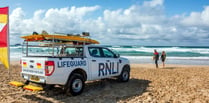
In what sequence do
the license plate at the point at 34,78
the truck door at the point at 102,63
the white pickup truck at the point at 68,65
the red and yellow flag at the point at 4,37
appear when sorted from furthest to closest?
the truck door at the point at 102,63
the red and yellow flag at the point at 4,37
the license plate at the point at 34,78
the white pickup truck at the point at 68,65

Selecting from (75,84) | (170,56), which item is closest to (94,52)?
(75,84)

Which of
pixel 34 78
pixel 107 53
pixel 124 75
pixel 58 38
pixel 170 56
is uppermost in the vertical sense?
pixel 58 38

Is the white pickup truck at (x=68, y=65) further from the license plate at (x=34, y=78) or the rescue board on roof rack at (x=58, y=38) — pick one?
the rescue board on roof rack at (x=58, y=38)

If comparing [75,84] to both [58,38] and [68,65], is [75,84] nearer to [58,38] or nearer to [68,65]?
[68,65]

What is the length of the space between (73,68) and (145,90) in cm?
300

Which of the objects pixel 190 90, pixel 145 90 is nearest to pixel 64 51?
pixel 145 90

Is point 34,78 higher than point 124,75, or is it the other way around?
point 34,78

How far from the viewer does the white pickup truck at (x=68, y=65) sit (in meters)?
6.47

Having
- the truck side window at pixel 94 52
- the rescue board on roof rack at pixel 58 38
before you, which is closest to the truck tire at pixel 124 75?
the truck side window at pixel 94 52

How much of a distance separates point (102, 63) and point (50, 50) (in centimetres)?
206

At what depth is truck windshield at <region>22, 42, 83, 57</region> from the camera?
7.64 meters

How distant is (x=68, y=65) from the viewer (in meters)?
6.84

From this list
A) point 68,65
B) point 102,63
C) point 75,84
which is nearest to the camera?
point 68,65

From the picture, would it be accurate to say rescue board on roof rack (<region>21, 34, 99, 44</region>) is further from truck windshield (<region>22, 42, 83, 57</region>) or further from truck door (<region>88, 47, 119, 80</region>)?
truck door (<region>88, 47, 119, 80</region>)
